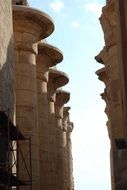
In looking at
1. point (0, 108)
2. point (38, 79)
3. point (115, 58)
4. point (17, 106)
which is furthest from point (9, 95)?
point (38, 79)

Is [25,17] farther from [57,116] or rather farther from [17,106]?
[57,116]

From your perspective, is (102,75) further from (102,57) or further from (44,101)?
(44,101)

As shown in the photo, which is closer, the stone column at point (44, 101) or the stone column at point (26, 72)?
the stone column at point (26, 72)

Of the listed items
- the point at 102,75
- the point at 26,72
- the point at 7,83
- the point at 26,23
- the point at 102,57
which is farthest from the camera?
the point at 102,75

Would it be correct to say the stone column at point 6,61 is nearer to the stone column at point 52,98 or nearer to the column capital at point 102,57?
the column capital at point 102,57

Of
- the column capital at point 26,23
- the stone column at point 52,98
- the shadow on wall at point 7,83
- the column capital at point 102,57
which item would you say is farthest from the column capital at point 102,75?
the shadow on wall at point 7,83

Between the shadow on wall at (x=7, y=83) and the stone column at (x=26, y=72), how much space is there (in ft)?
8.09

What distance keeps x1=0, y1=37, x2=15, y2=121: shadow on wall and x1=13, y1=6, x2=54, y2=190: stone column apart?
2.47 meters

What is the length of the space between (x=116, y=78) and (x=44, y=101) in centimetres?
465

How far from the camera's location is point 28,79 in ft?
66.0

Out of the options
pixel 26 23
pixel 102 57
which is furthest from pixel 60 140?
pixel 26 23

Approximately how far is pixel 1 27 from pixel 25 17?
442 centimetres

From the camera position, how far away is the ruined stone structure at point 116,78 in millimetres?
10445

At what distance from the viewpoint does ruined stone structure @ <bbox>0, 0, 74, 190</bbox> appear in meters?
16.5
